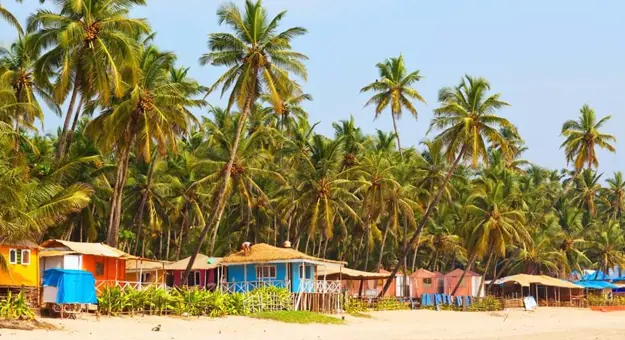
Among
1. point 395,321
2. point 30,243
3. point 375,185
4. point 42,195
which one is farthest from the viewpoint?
point 375,185

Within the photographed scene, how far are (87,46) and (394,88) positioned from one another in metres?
31.7

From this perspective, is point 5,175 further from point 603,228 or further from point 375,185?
point 603,228

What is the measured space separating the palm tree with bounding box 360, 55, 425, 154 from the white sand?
1891cm

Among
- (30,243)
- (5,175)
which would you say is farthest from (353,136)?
(5,175)

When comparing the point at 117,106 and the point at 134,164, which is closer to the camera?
the point at 117,106

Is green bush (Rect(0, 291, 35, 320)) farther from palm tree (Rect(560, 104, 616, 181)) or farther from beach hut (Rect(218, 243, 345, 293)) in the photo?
palm tree (Rect(560, 104, 616, 181))

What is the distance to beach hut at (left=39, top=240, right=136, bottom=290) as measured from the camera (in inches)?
1284

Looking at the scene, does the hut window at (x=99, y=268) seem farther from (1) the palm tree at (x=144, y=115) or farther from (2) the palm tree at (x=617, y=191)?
(2) the palm tree at (x=617, y=191)

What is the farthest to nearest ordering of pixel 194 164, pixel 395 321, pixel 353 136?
pixel 353 136 → pixel 194 164 → pixel 395 321

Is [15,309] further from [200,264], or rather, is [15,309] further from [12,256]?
[200,264]

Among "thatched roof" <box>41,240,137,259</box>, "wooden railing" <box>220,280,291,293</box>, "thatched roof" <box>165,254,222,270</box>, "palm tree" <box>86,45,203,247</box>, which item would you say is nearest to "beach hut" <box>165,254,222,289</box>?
"thatched roof" <box>165,254,222,270</box>

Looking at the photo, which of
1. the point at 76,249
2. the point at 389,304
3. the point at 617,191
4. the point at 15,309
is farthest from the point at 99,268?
the point at 617,191

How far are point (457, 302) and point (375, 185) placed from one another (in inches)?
392

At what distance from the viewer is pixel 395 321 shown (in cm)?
4112
